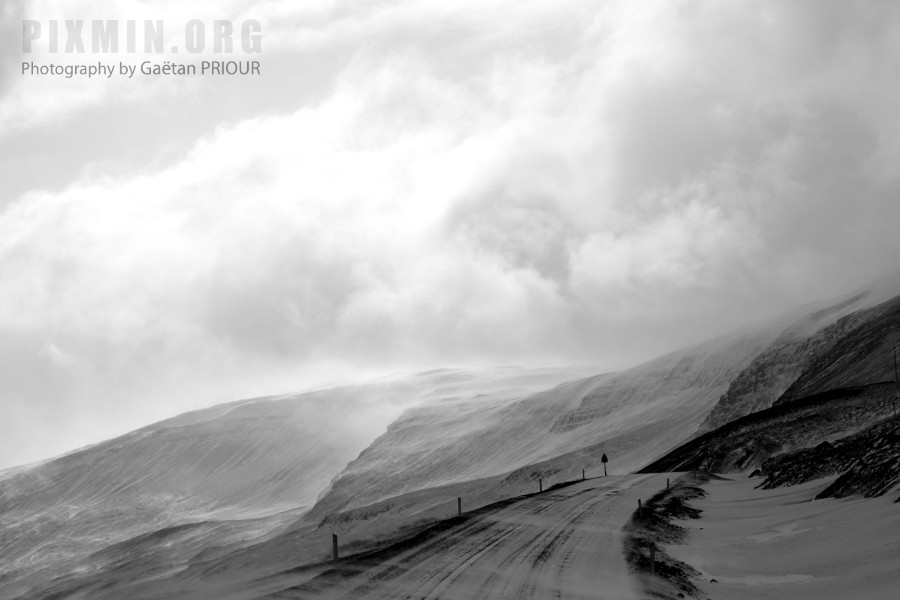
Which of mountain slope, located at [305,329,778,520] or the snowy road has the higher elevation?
mountain slope, located at [305,329,778,520]

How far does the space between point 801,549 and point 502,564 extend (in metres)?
9.36

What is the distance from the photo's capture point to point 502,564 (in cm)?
2466

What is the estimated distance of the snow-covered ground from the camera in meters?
21.8

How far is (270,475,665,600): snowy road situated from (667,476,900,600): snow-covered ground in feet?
9.04

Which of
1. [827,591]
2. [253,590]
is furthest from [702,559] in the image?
[253,590]

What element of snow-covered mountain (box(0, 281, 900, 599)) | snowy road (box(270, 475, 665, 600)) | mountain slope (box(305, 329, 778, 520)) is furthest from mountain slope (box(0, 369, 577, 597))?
snowy road (box(270, 475, 665, 600))

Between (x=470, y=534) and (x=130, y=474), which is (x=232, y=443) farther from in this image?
(x=470, y=534)

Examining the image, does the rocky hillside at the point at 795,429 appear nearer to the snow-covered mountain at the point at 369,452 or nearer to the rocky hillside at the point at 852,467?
the snow-covered mountain at the point at 369,452

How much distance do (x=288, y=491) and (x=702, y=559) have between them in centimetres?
13221

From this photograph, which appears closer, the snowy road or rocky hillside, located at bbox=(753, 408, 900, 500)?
the snowy road

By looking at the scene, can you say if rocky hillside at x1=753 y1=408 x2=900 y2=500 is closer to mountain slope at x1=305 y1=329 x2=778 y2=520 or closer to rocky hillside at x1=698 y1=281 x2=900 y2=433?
rocky hillside at x1=698 y1=281 x2=900 y2=433

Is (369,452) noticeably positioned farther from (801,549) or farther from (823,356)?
(801,549)

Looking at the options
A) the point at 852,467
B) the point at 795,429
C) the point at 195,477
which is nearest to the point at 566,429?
the point at 795,429

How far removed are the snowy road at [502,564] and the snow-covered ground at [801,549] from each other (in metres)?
2.75
